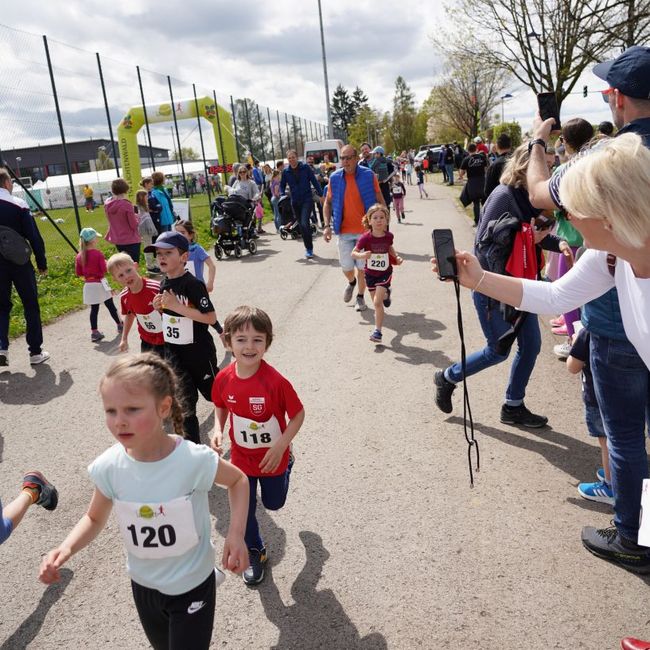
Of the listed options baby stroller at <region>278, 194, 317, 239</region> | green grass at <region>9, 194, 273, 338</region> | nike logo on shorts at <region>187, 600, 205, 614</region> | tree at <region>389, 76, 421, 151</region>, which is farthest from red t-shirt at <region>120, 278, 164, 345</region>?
tree at <region>389, 76, 421, 151</region>

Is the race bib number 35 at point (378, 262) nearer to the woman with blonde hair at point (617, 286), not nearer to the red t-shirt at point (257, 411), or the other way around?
the red t-shirt at point (257, 411)

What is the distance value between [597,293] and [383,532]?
1733mm

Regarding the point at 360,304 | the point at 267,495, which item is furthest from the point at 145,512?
the point at 360,304

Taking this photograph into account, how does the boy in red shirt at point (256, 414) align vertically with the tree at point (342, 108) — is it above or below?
below

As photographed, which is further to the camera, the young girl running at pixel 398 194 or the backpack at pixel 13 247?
the young girl running at pixel 398 194

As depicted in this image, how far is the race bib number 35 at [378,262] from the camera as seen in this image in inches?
254

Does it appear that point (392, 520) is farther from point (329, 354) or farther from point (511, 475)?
point (329, 354)

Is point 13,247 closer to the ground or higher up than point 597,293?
higher up

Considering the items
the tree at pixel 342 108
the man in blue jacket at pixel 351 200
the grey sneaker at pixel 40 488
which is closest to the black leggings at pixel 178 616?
the grey sneaker at pixel 40 488

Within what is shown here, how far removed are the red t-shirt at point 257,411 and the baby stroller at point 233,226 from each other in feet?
33.5

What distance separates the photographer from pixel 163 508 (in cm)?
198

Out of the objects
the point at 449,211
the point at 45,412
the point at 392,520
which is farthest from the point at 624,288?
the point at 449,211

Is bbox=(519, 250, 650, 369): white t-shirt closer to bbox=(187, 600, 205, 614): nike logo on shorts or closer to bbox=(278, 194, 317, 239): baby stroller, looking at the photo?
bbox=(187, 600, 205, 614): nike logo on shorts

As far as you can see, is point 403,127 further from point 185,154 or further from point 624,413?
point 624,413
